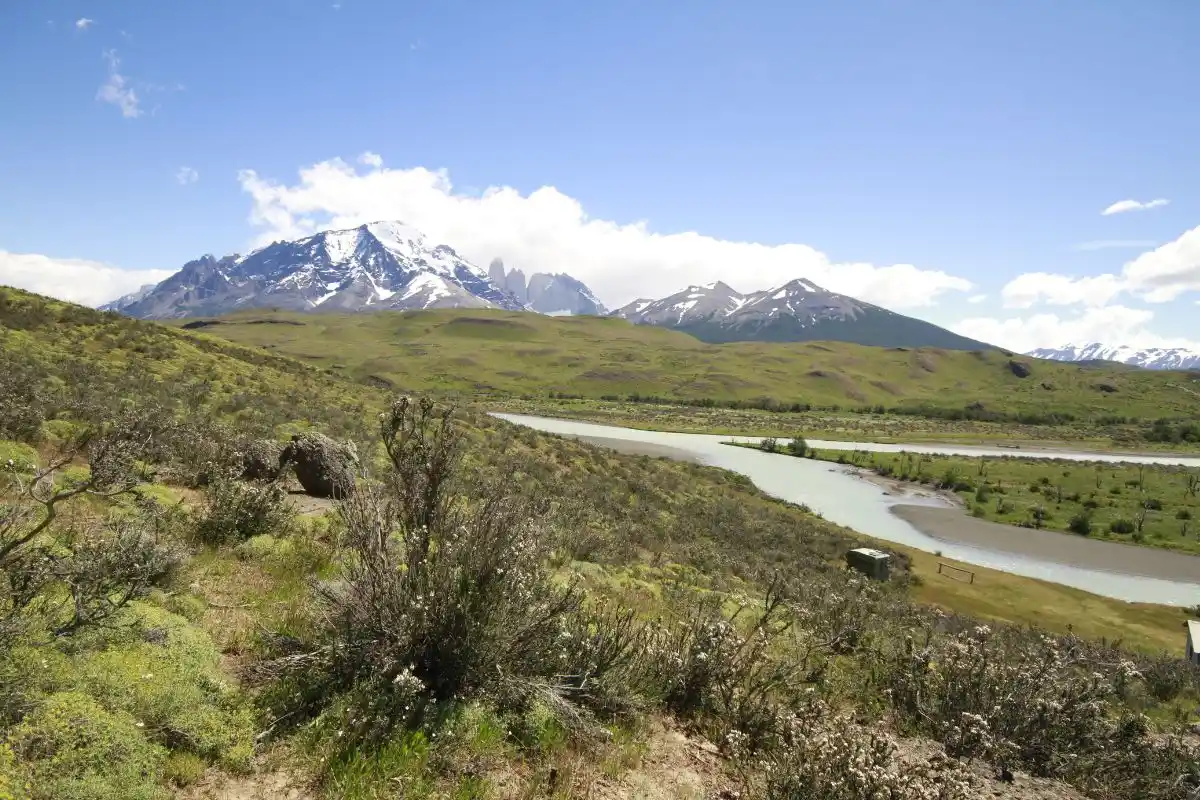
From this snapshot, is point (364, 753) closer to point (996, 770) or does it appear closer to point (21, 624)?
point (21, 624)

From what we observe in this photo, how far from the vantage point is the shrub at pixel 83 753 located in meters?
3.30

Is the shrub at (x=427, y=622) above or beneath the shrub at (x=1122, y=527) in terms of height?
above

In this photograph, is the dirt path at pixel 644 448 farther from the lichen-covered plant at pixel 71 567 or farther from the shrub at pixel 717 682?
the lichen-covered plant at pixel 71 567

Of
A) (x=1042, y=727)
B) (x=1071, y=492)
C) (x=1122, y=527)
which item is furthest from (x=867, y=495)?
(x=1042, y=727)

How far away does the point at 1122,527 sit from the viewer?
156 feet

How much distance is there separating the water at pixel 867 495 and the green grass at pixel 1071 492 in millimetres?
4662

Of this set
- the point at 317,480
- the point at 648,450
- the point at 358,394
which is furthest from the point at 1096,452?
the point at 317,480

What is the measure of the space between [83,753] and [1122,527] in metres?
63.2

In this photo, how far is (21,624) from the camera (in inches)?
156

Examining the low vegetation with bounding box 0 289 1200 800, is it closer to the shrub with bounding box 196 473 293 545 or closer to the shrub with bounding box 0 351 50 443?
the shrub with bounding box 196 473 293 545

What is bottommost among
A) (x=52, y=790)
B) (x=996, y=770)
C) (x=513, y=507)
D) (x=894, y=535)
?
(x=894, y=535)

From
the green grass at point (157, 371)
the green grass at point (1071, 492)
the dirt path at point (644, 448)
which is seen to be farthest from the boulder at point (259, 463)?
the green grass at point (1071, 492)

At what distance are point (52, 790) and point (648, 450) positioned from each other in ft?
227

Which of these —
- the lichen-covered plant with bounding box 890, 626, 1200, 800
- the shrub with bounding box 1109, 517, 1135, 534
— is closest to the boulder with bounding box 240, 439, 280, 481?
the lichen-covered plant with bounding box 890, 626, 1200, 800
